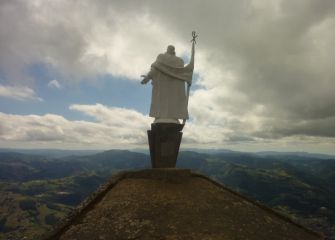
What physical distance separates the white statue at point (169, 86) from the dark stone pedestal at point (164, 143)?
21.2 inches

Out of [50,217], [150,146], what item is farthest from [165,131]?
[50,217]

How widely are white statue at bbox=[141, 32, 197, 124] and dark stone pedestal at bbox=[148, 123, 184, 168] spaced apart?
21.2 inches

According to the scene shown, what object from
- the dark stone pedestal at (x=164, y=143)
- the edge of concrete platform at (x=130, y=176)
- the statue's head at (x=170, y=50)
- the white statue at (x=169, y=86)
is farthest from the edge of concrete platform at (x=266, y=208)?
the statue's head at (x=170, y=50)

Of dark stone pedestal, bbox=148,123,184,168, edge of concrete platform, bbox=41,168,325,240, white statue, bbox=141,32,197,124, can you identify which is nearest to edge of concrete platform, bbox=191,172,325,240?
edge of concrete platform, bbox=41,168,325,240

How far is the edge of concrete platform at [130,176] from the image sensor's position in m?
11.0

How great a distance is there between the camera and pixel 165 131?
16.7 m

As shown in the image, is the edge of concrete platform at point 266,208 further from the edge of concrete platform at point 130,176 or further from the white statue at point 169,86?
the white statue at point 169,86

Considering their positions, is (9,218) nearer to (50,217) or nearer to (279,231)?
(50,217)

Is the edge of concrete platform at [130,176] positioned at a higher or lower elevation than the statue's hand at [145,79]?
lower

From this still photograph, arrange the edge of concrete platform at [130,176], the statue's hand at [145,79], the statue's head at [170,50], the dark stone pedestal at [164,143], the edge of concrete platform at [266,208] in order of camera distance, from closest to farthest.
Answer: the edge of concrete platform at [130,176]
the edge of concrete platform at [266,208]
the dark stone pedestal at [164,143]
the statue's hand at [145,79]
the statue's head at [170,50]

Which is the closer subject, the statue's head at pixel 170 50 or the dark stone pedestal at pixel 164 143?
the dark stone pedestal at pixel 164 143

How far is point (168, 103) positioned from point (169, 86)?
1014 mm

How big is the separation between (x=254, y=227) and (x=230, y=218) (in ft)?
2.82

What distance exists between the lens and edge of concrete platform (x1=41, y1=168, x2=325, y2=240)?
11002 mm
